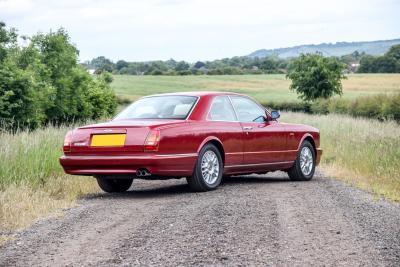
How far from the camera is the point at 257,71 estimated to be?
115 metres

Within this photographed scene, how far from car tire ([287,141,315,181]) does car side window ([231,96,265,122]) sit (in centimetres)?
119

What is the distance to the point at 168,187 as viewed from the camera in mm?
11875

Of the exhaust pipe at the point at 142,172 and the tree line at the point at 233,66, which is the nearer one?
the exhaust pipe at the point at 142,172

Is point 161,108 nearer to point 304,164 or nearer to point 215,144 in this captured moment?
point 215,144

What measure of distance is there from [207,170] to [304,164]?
3.03 m

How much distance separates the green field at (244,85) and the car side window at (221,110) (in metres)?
59.2

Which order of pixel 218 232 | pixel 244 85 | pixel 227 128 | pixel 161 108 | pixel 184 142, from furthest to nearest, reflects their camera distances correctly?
pixel 244 85, pixel 227 128, pixel 161 108, pixel 184 142, pixel 218 232

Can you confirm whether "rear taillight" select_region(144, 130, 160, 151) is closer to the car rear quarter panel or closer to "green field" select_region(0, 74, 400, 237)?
the car rear quarter panel

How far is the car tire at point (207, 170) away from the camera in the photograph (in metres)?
10.3

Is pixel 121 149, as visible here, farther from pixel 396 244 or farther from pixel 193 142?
pixel 396 244

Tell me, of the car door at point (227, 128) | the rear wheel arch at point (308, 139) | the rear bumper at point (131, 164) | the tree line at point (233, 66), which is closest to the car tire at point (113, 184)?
the rear bumper at point (131, 164)

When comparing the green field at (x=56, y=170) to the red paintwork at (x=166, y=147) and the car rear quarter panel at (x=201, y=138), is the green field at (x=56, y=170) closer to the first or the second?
the red paintwork at (x=166, y=147)

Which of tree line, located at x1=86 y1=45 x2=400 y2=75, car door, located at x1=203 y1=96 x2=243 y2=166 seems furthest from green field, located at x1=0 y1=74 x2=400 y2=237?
tree line, located at x1=86 y1=45 x2=400 y2=75

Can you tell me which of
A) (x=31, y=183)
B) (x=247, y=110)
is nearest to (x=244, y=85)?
(x=247, y=110)
